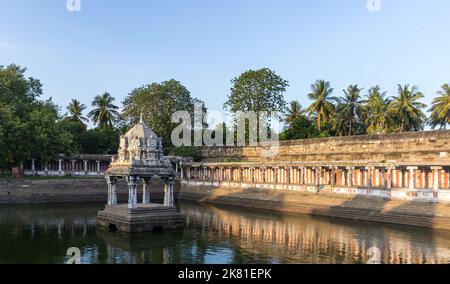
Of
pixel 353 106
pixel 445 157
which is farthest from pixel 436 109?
pixel 445 157

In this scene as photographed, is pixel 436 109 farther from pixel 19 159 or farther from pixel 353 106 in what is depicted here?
pixel 19 159

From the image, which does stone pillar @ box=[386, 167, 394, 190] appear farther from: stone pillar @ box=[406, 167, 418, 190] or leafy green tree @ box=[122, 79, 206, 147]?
leafy green tree @ box=[122, 79, 206, 147]

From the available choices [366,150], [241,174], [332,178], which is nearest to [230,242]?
[332,178]

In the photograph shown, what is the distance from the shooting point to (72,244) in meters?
21.7

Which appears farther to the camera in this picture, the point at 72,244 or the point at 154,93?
the point at 154,93

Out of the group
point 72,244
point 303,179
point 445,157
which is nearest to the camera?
point 72,244

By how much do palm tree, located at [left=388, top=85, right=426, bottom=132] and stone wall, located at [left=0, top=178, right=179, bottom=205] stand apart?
92.3 feet

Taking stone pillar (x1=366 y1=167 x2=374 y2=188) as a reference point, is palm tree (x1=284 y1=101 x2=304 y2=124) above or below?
above

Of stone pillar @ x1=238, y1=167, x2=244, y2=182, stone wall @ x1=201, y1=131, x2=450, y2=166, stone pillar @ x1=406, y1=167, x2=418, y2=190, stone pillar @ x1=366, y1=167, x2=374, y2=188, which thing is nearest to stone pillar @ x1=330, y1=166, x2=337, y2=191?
stone wall @ x1=201, y1=131, x2=450, y2=166

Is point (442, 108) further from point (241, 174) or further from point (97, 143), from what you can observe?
point (97, 143)

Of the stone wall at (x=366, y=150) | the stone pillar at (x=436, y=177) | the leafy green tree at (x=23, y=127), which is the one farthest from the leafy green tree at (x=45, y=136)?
the stone pillar at (x=436, y=177)

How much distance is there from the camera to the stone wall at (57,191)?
130 ft

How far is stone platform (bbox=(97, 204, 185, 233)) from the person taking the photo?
25094 mm

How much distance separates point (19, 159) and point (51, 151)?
2.85m
